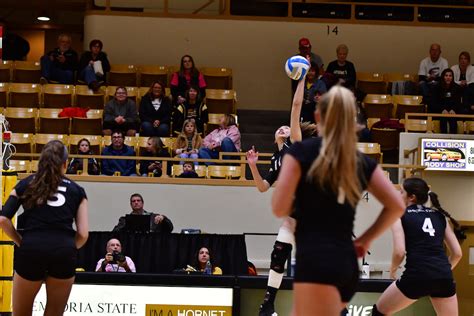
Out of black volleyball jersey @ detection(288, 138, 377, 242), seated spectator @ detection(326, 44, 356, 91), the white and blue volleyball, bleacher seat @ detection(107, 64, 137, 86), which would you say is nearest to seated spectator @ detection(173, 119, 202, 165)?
bleacher seat @ detection(107, 64, 137, 86)

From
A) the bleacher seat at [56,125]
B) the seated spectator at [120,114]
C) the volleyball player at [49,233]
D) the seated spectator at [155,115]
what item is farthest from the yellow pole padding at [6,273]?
the bleacher seat at [56,125]

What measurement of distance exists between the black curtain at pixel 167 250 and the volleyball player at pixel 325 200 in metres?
8.98

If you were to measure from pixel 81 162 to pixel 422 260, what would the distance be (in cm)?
928

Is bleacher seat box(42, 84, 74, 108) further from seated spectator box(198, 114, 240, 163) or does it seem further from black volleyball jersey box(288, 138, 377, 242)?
black volleyball jersey box(288, 138, 377, 242)

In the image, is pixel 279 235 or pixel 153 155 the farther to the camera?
pixel 153 155

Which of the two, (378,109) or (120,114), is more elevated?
(378,109)

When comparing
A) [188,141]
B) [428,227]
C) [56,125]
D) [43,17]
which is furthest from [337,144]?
[43,17]

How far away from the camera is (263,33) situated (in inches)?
830

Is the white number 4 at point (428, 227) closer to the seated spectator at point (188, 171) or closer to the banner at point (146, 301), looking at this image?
the banner at point (146, 301)

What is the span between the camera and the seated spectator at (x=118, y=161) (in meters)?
15.5

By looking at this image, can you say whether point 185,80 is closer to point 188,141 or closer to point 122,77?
point 122,77

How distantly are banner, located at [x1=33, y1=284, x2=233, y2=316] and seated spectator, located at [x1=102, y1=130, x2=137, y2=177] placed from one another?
5.87 m

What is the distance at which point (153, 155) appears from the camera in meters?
15.8

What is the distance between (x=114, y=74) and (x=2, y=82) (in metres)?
2.11
